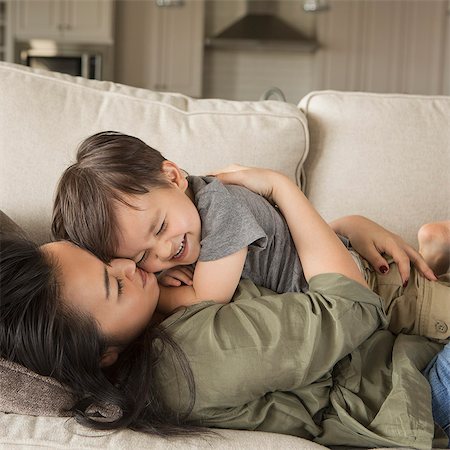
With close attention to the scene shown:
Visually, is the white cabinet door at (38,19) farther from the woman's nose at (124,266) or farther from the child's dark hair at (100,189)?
the woman's nose at (124,266)

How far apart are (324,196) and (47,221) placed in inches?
25.9

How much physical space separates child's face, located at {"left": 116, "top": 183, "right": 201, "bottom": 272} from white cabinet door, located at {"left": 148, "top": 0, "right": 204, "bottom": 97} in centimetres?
592

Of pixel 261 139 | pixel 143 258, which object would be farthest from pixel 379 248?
pixel 143 258

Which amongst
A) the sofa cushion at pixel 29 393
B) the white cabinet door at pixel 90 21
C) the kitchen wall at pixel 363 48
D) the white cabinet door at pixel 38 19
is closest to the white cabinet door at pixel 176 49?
the kitchen wall at pixel 363 48

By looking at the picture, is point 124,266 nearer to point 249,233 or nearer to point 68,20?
point 249,233

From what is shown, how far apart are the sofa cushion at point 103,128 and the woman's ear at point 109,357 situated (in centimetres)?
47

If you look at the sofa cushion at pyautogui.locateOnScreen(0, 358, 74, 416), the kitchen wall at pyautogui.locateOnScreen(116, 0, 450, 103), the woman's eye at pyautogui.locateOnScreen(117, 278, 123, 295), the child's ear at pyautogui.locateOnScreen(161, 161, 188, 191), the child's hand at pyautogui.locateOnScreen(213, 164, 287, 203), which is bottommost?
the sofa cushion at pyautogui.locateOnScreen(0, 358, 74, 416)

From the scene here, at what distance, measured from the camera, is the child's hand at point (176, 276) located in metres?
1.36

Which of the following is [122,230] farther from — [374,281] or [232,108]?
[232,108]

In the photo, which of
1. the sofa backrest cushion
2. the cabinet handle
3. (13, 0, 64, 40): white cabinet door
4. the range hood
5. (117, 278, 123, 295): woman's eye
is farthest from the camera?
the range hood

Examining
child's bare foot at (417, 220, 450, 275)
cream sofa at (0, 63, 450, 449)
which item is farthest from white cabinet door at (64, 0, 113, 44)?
child's bare foot at (417, 220, 450, 275)

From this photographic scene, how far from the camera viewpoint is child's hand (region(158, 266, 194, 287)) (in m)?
1.36

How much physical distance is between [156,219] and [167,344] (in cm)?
22

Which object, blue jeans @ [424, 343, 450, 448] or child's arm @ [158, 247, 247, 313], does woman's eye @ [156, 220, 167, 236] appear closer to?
child's arm @ [158, 247, 247, 313]
